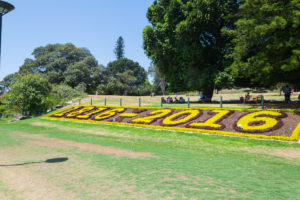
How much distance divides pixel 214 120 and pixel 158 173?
10.00 m

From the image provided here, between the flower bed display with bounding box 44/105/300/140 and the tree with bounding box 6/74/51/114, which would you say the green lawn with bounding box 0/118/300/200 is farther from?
the tree with bounding box 6/74/51/114

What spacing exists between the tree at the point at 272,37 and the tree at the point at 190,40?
4957 mm

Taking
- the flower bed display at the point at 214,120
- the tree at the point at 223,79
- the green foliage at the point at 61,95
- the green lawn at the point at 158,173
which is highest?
the tree at the point at 223,79

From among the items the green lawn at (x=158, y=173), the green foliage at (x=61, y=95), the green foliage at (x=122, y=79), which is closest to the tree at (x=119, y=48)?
the green foliage at (x=122, y=79)

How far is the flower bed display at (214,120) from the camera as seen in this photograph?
484 inches

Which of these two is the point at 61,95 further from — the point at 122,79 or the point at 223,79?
the point at 122,79

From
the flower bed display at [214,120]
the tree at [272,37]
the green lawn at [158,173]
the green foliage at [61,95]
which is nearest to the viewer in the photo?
the green lawn at [158,173]

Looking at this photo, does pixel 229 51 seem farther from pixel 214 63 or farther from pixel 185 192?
pixel 185 192

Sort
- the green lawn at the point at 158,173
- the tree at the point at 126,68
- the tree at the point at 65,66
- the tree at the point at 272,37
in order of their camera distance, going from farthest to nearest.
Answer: the tree at the point at 126,68 → the tree at the point at 65,66 → the tree at the point at 272,37 → the green lawn at the point at 158,173

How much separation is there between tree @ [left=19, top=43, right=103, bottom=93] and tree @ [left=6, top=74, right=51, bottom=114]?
1071 inches

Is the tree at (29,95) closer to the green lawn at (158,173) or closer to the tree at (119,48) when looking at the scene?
the green lawn at (158,173)

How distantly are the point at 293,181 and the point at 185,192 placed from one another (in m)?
3.01

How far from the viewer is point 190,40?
85.9 ft

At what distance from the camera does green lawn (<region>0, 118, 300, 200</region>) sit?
4852mm
